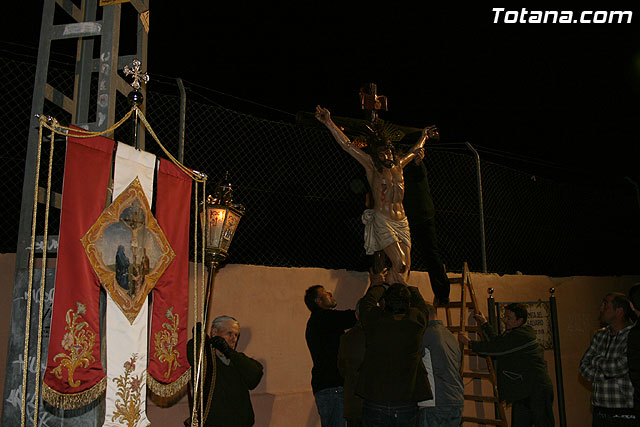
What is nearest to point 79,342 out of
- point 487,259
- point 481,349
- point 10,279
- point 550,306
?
point 10,279

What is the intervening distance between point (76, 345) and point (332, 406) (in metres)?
2.75

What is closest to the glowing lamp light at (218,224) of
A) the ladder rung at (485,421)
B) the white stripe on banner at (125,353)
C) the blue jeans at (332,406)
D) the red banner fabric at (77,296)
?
the white stripe on banner at (125,353)

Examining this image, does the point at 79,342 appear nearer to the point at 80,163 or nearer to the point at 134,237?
the point at 134,237

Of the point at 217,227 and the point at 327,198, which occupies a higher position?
the point at 327,198

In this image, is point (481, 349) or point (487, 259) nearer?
point (481, 349)

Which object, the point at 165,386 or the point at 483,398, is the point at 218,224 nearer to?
the point at 165,386

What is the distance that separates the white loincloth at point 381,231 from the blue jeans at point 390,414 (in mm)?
1932

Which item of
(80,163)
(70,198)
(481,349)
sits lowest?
(481,349)

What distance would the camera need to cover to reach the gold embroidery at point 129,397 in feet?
10.1

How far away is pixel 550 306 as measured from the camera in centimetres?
718

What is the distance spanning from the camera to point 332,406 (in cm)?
505

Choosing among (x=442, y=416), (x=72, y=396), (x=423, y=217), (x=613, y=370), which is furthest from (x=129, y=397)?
(x=423, y=217)

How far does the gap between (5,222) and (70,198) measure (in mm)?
4535

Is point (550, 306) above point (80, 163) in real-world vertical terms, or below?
below
